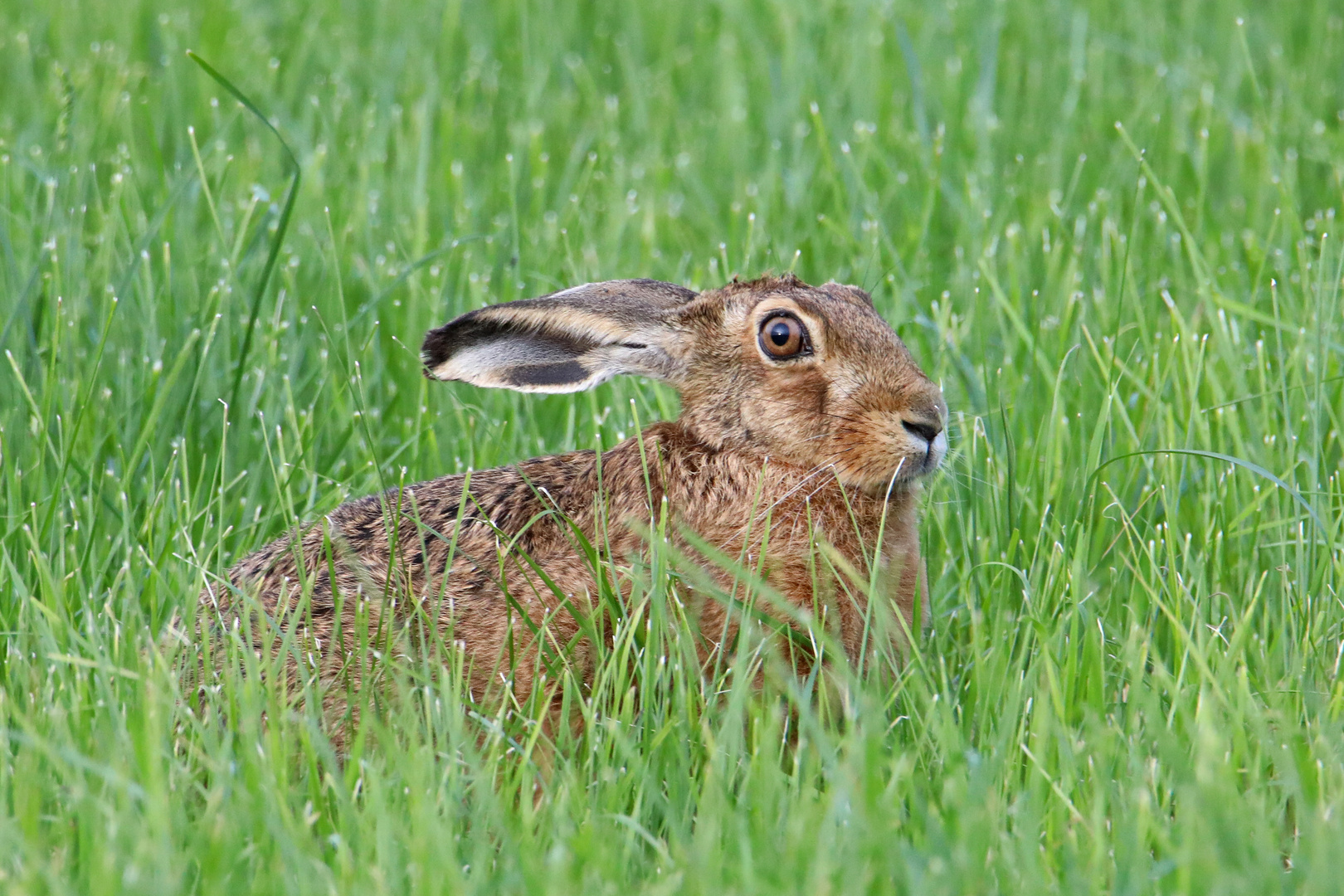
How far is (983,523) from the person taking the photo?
4570mm

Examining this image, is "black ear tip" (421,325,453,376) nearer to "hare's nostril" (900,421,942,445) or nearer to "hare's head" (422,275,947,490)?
"hare's head" (422,275,947,490)

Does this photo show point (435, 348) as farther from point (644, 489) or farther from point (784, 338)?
point (784, 338)

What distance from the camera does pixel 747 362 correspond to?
423 centimetres

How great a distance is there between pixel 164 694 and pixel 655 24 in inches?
245

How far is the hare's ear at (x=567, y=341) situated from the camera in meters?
4.22

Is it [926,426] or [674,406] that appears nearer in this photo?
[926,426]

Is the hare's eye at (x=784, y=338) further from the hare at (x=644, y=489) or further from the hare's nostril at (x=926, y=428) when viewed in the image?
the hare's nostril at (x=926, y=428)

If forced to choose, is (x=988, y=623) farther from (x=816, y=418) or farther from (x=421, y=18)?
(x=421, y=18)

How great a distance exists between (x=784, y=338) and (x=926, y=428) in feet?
1.48

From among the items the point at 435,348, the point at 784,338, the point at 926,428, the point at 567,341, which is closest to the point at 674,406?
the point at 567,341

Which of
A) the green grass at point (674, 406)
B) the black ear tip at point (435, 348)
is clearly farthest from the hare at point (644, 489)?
the green grass at point (674, 406)

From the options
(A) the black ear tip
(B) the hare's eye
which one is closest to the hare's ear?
(A) the black ear tip

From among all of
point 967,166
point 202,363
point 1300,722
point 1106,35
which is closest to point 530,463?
point 202,363

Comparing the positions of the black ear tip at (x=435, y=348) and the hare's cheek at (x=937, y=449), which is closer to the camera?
the hare's cheek at (x=937, y=449)
